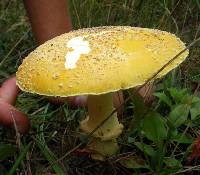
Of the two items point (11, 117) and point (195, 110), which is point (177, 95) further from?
point (11, 117)

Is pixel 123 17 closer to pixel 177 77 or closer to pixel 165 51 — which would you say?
pixel 177 77

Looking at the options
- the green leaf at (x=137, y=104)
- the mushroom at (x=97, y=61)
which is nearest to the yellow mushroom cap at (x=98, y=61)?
the mushroom at (x=97, y=61)

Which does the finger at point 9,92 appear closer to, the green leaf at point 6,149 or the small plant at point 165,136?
the green leaf at point 6,149

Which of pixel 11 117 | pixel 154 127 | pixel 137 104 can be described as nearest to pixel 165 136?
pixel 154 127

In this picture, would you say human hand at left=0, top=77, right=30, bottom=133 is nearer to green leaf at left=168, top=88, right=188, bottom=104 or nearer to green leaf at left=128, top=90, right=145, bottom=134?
green leaf at left=128, top=90, right=145, bottom=134

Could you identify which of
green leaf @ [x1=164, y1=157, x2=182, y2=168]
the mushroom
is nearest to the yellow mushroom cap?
the mushroom
